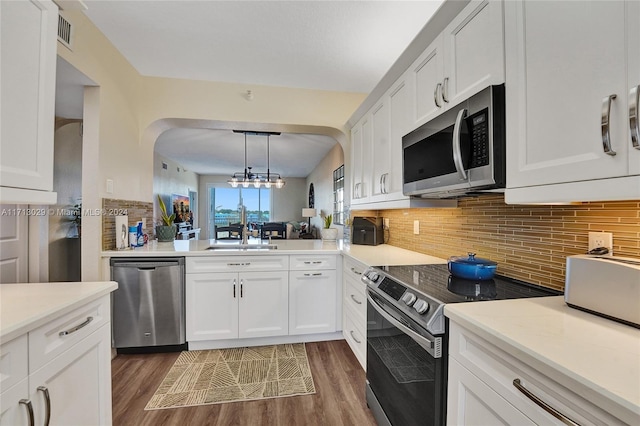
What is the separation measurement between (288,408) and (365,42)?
2.66 m

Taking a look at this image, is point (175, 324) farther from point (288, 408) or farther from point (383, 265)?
point (383, 265)

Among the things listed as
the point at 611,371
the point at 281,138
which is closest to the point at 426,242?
the point at 611,371

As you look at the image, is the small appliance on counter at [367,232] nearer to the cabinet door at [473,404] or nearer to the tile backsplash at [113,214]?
the cabinet door at [473,404]

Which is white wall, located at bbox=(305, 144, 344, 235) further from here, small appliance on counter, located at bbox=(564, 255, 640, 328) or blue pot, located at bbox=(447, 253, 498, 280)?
small appliance on counter, located at bbox=(564, 255, 640, 328)

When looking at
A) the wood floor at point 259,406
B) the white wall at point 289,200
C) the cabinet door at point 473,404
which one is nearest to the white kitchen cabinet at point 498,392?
the cabinet door at point 473,404

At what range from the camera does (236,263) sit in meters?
2.49

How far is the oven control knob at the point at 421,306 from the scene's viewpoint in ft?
3.61

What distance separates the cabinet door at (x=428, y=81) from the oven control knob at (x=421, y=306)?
993mm

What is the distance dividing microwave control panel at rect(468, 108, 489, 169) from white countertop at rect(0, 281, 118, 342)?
169 cm

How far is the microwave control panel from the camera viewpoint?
1104 mm

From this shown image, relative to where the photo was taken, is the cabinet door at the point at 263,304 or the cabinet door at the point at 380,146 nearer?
the cabinet door at the point at 380,146

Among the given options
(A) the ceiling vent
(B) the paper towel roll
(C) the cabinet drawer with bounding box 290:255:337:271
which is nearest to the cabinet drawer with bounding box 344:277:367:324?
(C) the cabinet drawer with bounding box 290:255:337:271

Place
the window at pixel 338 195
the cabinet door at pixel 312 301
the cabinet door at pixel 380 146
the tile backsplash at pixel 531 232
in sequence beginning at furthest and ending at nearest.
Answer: the window at pixel 338 195 → the cabinet door at pixel 312 301 → the cabinet door at pixel 380 146 → the tile backsplash at pixel 531 232

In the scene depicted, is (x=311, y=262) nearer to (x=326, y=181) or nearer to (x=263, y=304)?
(x=263, y=304)
